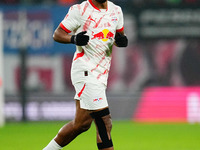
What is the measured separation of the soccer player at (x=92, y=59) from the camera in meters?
6.64

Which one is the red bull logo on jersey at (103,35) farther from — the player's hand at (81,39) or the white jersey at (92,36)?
the player's hand at (81,39)

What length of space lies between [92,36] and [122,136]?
16.8 ft

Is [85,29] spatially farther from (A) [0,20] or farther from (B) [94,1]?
(A) [0,20]

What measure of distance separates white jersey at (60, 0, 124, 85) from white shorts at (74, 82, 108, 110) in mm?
65

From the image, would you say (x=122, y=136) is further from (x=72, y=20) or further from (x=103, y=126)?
(x=72, y=20)

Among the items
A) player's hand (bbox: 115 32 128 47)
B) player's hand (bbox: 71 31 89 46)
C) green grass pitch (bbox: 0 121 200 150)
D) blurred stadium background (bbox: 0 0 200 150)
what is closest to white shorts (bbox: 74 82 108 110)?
player's hand (bbox: 71 31 89 46)

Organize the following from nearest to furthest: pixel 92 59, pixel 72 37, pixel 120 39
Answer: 1. pixel 72 37
2. pixel 92 59
3. pixel 120 39

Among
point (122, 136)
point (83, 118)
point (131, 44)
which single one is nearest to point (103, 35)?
point (83, 118)

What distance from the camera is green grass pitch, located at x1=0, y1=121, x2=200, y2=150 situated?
980cm

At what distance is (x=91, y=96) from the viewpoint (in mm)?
6648

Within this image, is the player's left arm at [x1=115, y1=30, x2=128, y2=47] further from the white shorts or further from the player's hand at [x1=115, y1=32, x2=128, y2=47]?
the white shorts

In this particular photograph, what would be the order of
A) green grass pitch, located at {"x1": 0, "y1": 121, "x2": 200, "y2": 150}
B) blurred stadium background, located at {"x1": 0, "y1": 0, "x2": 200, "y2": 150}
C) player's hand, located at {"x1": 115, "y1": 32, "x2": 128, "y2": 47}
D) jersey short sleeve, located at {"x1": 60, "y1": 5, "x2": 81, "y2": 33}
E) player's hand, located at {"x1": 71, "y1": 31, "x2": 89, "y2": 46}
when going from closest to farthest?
player's hand, located at {"x1": 71, "y1": 31, "x2": 89, "y2": 46}, jersey short sleeve, located at {"x1": 60, "y1": 5, "x2": 81, "y2": 33}, player's hand, located at {"x1": 115, "y1": 32, "x2": 128, "y2": 47}, green grass pitch, located at {"x1": 0, "y1": 121, "x2": 200, "y2": 150}, blurred stadium background, located at {"x1": 0, "y1": 0, "x2": 200, "y2": 150}

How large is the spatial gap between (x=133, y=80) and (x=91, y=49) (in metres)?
8.98

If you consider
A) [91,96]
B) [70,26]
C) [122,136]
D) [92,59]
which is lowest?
[122,136]
